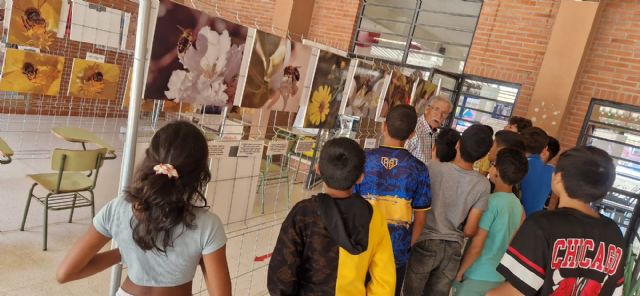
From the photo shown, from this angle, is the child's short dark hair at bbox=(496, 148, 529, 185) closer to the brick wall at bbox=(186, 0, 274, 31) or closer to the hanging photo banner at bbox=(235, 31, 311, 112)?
the hanging photo banner at bbox=(235, 31, 311, 112)

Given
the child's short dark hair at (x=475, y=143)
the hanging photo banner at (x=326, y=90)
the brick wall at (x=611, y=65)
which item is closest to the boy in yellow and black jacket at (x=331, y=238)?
the child's short dark hair at (x=475, y=143)

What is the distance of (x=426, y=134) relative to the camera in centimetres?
328

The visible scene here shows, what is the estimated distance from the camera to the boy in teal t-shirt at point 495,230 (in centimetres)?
213

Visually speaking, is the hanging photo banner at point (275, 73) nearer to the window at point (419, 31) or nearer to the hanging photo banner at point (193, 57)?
the hanging photo banner at point (193, 57)

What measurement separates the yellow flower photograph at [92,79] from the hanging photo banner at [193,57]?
229cm

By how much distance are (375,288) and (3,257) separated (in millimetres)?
2738

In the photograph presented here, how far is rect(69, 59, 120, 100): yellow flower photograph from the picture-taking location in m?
3.75

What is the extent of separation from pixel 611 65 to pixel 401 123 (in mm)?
4624

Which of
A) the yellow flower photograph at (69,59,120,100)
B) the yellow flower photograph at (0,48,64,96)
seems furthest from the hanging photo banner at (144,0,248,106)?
the yellow flower photograph at (69,59,120,100)

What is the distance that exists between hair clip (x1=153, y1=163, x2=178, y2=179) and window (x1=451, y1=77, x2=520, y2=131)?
17.0 feet

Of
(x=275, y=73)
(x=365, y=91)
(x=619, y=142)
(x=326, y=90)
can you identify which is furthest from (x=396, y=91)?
(x=619, y=142)

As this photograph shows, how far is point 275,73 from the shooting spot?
8.34 feet

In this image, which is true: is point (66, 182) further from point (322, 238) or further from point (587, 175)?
point (587, 175)

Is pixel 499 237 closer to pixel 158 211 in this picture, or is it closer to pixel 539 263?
pixel 539 263
